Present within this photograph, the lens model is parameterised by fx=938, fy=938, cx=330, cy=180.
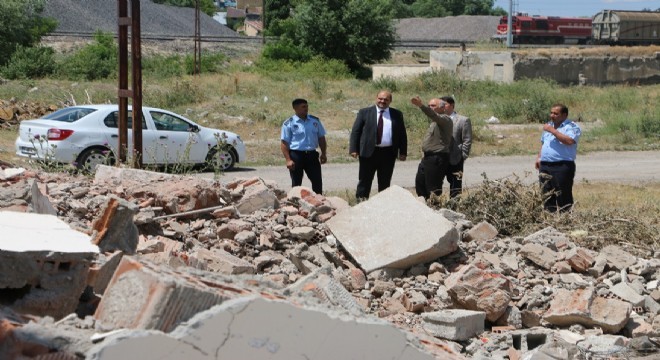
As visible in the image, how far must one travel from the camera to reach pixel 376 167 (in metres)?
11.4

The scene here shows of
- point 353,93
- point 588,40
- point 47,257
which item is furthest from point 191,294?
point 588,40

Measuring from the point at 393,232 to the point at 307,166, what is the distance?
3.34 m

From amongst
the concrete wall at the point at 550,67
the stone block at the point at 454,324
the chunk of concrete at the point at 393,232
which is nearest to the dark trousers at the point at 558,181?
the chunk of concrete at the point at 393,232

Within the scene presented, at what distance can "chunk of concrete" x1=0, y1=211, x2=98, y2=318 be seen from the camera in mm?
4738

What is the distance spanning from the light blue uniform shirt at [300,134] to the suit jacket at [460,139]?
1.71 meters

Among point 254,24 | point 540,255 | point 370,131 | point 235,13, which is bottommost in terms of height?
point 540,255

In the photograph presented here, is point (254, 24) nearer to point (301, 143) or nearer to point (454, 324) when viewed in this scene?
point (301, 143)

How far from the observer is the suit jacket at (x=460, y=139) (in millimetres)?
11539

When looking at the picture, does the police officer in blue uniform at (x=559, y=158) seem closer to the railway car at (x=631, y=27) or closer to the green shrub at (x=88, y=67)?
the green shrub at (x=88, y=67)

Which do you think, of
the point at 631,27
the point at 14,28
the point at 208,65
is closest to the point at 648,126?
the point at 208,65

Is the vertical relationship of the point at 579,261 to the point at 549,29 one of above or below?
below

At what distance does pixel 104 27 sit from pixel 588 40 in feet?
116

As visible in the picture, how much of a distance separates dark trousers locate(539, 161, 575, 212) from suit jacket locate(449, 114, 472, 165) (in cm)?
112

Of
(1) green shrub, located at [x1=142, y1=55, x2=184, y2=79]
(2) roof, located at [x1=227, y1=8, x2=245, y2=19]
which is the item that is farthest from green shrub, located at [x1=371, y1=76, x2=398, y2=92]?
(2) roof, located at [x1=227, y1=8, x2=245, y2=19]
